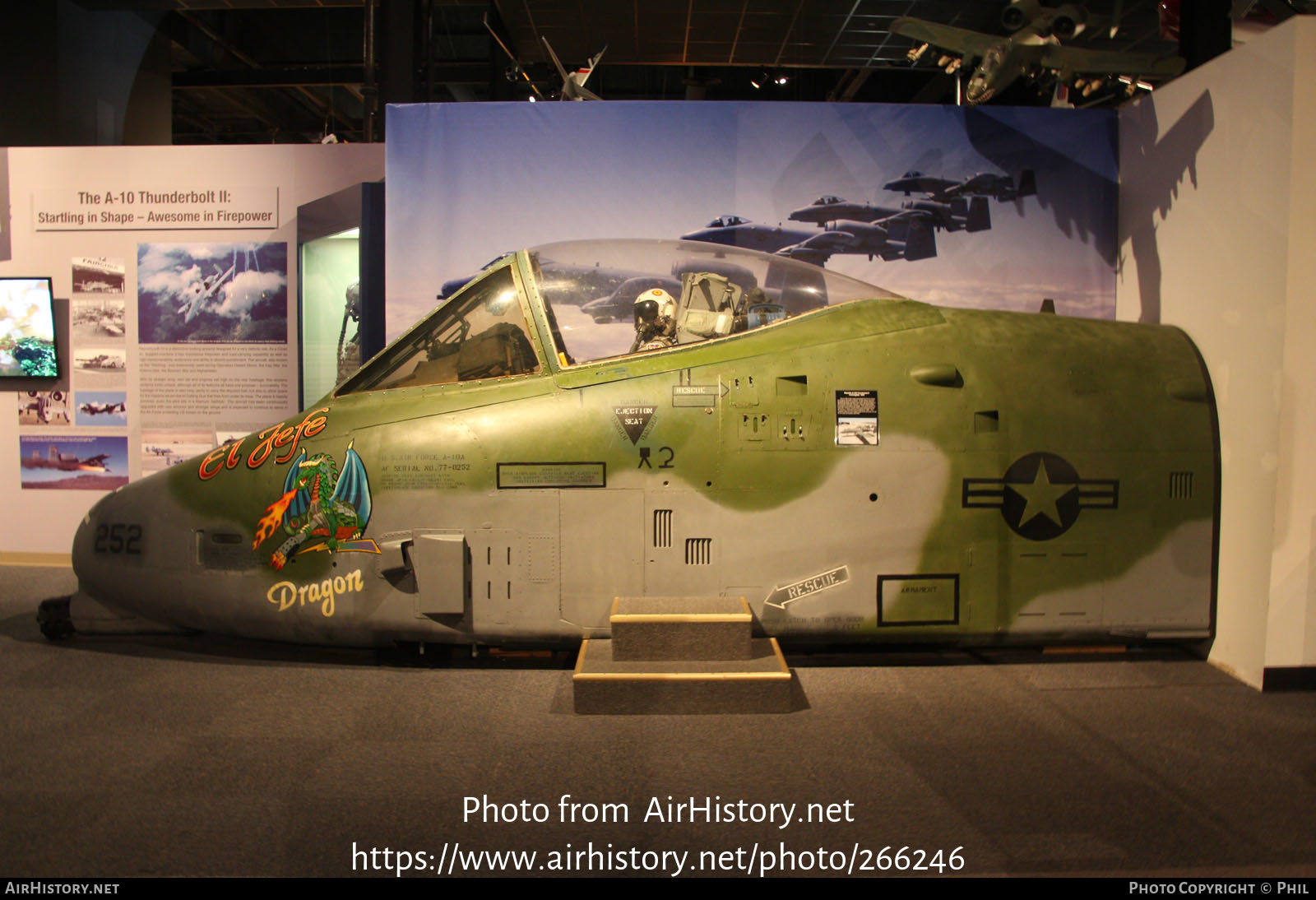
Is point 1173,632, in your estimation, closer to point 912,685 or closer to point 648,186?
point 912,685

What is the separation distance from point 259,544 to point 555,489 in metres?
1.54

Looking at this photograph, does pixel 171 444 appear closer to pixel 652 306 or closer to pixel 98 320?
pixel 98 320

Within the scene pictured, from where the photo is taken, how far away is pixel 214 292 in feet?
21.0

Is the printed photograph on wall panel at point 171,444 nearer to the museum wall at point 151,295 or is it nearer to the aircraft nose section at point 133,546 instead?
the museum wall at point 151,295

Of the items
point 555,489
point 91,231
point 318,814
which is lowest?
point 318,814

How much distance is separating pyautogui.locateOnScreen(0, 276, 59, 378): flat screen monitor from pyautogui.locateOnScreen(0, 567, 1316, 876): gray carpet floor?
3.46 m

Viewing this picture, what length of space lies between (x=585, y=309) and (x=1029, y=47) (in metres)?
3.83

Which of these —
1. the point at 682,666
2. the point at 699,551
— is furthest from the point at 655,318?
the point at 682,666

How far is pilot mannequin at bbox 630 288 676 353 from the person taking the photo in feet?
13.3

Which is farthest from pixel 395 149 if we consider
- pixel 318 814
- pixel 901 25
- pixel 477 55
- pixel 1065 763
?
pixel 477 55

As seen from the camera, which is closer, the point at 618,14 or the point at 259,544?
the point at 259,544

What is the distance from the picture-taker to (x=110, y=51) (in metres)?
8.12

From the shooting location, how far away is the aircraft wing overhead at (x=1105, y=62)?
16.5 ft

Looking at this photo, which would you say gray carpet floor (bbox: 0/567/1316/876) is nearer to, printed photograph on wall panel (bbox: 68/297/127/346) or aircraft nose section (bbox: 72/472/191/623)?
aircraft nose section (bbox: 72/472/191/623)
